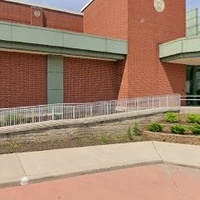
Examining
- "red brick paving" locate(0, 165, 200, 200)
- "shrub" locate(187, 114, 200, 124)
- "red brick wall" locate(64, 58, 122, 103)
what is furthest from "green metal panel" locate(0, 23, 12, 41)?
"shrub" locate(187, 114, 200, 124)

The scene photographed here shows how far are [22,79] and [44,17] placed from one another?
25.1 ft

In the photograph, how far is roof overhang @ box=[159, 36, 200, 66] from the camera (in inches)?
612

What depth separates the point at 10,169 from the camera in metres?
7.29

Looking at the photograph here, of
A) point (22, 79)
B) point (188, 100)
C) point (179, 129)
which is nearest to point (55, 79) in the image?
point (22, 79)

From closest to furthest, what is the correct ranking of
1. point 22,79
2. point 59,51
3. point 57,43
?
1. point 57,43
2. point 22,79
3. point 59,51

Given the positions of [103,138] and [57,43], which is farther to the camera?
[57,43]

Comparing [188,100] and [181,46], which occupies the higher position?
[181,46]

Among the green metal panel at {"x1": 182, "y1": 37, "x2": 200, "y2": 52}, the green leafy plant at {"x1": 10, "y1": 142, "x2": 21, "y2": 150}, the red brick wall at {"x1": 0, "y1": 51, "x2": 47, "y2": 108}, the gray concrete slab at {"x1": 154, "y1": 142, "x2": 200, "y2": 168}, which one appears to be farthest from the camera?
the green metal panel at {"x1": 182, "y1": 37, "x2": 200, "y2": 52}

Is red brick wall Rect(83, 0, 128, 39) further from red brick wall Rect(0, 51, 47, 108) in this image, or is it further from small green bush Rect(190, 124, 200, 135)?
small green bush Rect(190, 124, 200, 135)

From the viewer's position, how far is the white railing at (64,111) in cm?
1059

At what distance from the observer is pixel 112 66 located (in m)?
17.1

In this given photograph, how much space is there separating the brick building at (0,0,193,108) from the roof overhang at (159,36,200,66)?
0.75ft

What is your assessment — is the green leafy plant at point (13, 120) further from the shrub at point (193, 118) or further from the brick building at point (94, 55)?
the shrub at point (193, 118)

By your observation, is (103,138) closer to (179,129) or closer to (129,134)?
(129,134)
